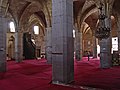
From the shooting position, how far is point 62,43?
23.6 ft

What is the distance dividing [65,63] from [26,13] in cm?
1456

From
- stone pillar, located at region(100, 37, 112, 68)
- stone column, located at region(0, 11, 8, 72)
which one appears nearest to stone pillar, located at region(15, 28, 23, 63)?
stone column, located at region(0, 11, 8, 72)

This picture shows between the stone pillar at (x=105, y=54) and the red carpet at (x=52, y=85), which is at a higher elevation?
the stone pillar at (x=105, y=54)

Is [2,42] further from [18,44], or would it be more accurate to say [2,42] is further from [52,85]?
[18,44]

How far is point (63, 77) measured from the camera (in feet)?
23.4

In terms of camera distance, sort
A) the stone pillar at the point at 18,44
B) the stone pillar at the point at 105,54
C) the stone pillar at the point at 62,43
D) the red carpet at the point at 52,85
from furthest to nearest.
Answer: the stone pillar at the point at 18,44 < the stone pillar at the point at 105,54 < the stone pillar at the point at 62,43 < the red carpet at the point at 52,85

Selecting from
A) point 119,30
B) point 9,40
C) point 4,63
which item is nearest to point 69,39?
point 4,63

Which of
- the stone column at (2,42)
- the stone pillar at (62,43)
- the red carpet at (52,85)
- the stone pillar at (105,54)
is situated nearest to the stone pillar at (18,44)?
the stone column at (2,42)

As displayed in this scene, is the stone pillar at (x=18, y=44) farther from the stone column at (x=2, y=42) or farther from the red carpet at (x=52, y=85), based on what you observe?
the red carpet at (x=52, y=85)

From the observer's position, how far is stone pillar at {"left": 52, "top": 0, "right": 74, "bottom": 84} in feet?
23.5

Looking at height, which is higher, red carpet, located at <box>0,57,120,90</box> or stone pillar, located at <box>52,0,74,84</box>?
stone pillar, located at <box>52,0,74,84</box>

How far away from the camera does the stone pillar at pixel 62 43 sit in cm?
717

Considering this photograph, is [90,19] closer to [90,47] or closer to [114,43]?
[114,43]

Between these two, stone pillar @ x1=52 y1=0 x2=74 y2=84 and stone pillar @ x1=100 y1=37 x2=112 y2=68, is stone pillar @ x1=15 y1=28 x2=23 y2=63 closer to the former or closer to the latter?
stone pillar @ x1=100 y1=37 x2=112 y2=68
